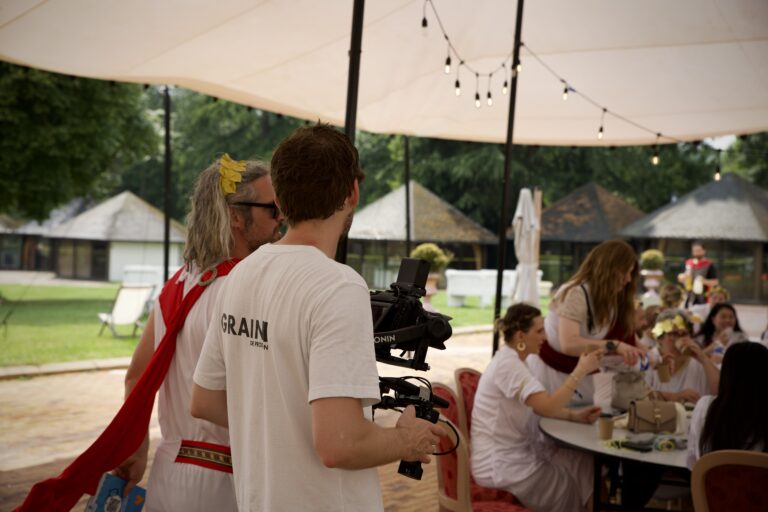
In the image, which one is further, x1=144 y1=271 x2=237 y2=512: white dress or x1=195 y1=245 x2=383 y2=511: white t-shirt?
x1=144 y1=271 x2=237 y2=512: white dress

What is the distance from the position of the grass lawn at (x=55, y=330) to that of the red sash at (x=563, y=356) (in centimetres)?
931

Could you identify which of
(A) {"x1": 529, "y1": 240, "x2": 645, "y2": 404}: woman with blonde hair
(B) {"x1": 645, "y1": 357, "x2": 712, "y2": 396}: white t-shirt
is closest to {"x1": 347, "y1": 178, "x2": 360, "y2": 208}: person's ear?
(A) {"x1": 529, "y1": 240, "x2": 645, "y2": 404}: woman with blonde hair

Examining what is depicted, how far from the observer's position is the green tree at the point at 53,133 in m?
17.9

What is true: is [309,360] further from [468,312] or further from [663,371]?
[468,312]

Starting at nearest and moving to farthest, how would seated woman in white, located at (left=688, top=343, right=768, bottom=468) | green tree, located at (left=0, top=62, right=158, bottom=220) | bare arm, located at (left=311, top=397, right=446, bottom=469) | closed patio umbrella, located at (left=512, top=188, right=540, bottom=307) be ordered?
bare arm, located at (left=311, top=397, right=446, bottom=469) → seated woman in white, located at (left=688, top=343, right=768, bottom=468) → closed patio umbrella, located at (left=512, top=188, right=540, bottom=307) → green tree, located at (left=0, top=62, right=158, bottom=220)

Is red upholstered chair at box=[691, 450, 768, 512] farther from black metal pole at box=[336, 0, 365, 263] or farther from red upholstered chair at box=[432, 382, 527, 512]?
black metal pole at box=[336, 0, 365, 263]

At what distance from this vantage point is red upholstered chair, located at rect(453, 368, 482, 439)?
4340mm

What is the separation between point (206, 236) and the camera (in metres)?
2.12

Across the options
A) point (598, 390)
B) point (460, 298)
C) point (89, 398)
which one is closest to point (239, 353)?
point (598, 390)

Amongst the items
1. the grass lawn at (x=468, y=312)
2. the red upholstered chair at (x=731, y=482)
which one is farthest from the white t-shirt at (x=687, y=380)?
the grass lawn at (x=468, y=312)

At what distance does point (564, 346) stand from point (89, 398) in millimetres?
6228

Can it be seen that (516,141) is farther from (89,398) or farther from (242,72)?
(89,398)

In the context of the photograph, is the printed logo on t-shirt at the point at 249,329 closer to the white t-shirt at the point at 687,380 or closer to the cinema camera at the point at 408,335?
the cinema camera at the point at 408,335

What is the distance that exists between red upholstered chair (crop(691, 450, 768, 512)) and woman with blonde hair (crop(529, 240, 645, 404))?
1.33 meters
